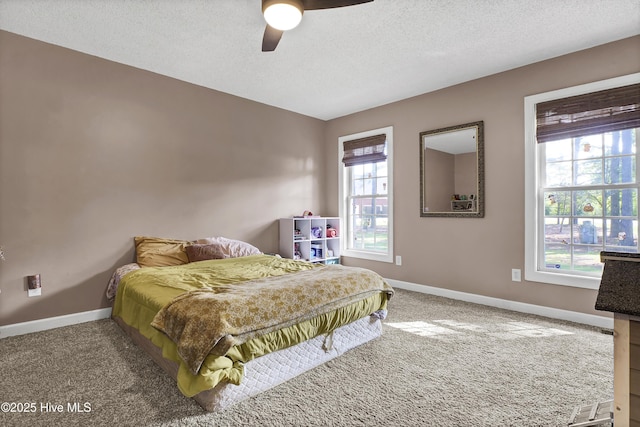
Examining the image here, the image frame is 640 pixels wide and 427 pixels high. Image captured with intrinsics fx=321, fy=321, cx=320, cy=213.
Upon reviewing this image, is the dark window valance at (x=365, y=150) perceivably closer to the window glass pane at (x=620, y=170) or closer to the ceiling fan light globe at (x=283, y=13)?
the window glass pane at (x=620, y=170)

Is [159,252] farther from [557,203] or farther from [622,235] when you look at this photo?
[622,235]

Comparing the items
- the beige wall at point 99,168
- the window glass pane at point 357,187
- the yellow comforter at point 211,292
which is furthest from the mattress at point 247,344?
the window glass pane at point 357,187

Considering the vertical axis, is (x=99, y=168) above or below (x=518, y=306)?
above

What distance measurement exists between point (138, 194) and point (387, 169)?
129 inches

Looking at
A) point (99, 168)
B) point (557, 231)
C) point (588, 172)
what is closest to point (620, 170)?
point (588, 172)

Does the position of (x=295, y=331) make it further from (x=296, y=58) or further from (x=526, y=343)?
(x=296, y=58)

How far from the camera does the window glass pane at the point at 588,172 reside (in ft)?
10.2

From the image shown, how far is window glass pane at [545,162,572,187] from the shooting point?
3.27 m

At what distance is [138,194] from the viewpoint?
355cm

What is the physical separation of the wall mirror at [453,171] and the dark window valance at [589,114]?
645 millimetres

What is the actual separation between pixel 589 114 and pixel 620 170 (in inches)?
23.3

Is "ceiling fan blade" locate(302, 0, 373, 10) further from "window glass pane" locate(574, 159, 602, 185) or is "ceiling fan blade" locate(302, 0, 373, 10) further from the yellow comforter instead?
"window glass pane" locate(574, 159, 602, 185)

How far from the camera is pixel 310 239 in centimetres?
491

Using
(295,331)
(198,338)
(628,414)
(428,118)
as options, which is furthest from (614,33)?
(198,338)
